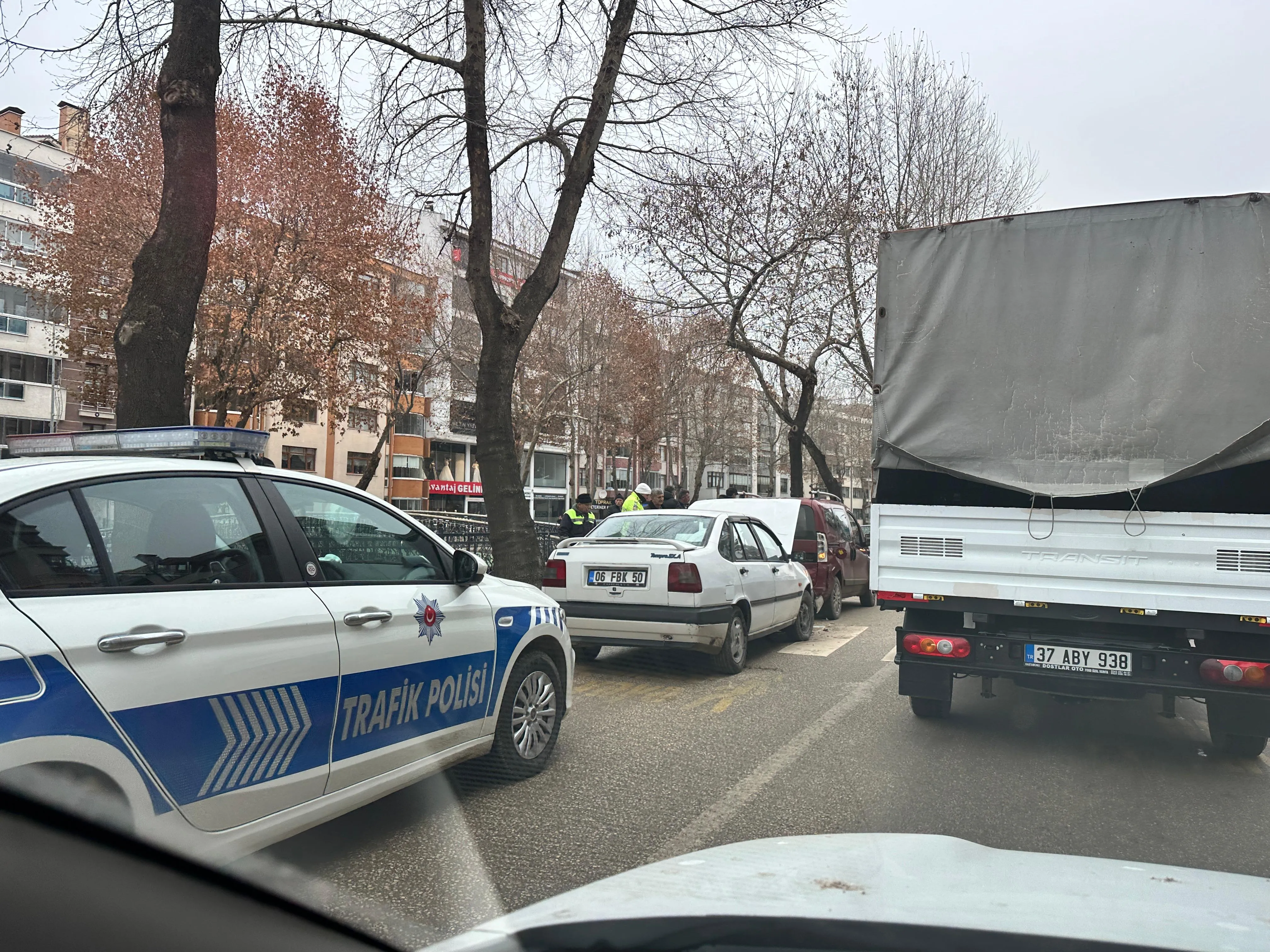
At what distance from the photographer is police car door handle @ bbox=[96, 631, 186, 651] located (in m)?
2.75

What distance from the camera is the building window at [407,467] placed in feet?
168

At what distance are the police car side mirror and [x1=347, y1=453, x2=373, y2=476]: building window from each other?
1816 inches

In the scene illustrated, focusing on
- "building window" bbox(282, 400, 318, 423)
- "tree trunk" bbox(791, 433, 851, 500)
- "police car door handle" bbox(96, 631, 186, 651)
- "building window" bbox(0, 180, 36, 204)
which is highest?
"building window" bbox(0, 180, 36, 204)

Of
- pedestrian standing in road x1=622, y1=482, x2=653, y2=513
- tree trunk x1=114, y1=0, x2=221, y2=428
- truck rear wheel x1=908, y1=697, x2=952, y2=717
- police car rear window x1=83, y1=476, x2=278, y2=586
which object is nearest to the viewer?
police car rear window x1=83, y1=476, x2=278, y2=586

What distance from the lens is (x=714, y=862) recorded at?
200 cm

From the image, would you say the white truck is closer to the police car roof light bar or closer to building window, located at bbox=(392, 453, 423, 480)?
the police car roof light bar

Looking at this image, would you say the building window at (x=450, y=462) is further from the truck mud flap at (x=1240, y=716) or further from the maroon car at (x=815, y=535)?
the truck mud flap at (x=1240, y=716)

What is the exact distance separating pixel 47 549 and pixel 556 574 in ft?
18.5

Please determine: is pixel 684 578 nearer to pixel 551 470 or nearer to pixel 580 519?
pixel 580 519

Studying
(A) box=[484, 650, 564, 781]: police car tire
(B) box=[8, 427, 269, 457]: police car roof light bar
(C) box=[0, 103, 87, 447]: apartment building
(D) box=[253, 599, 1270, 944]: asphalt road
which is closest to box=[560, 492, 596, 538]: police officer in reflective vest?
(D) box=[253, 599, 1270, 944]: asphalt road

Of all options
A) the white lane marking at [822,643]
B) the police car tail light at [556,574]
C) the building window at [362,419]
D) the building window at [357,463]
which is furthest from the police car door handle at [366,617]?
the building window at [357,463]

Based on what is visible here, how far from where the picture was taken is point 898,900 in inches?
66.6

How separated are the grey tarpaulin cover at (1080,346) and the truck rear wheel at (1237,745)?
5.52ft

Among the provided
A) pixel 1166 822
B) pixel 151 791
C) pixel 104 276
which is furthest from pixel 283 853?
pixel 104 276
